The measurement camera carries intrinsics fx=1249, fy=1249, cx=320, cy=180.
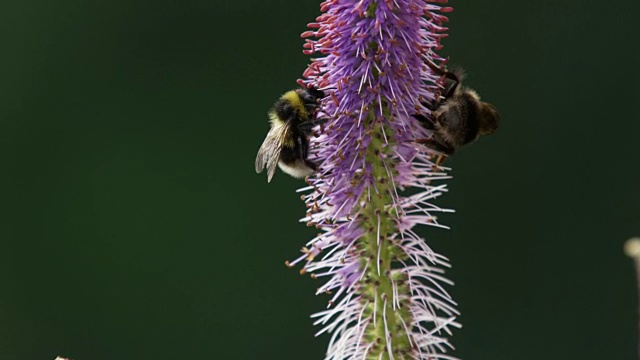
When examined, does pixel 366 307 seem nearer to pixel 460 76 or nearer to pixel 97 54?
pixel 460 76

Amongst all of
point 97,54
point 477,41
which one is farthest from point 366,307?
point 97,54

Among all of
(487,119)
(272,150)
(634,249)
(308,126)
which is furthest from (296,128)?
(634,249)

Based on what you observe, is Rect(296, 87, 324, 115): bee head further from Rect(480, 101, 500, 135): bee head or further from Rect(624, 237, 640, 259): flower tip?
Rect(624, 237, 640, 259): flower tip

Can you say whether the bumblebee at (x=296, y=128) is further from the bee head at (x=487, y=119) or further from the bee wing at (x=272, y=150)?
the bee head at (x=487, y=119)

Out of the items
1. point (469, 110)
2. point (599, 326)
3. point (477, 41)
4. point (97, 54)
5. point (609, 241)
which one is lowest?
point (599, 326)

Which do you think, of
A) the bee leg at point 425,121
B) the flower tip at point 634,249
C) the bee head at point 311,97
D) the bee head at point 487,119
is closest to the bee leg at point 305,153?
the bee head at point 311,97

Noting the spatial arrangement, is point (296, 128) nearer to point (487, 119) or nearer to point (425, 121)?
point (425, 121)

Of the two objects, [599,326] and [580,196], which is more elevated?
[580,196]

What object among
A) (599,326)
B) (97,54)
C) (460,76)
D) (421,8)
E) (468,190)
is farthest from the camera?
(97,54)
